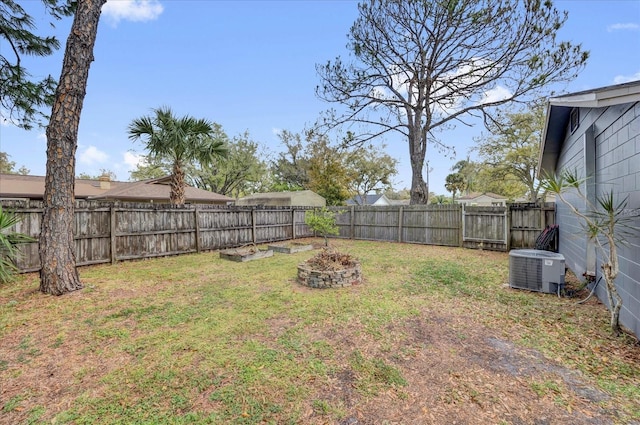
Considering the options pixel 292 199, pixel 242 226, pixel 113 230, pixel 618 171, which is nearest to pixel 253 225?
pixel 242 226

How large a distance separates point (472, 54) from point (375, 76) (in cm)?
418

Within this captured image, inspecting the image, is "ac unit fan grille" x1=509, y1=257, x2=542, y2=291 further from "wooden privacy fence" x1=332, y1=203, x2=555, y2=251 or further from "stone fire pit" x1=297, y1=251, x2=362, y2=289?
"wooden privacy fence" x1=332, y1=203, x2=555, y2=251

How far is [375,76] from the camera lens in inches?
529

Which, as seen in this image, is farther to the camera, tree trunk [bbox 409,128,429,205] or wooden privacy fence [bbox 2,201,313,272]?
tree trunk [bbox 409,128,429,205]

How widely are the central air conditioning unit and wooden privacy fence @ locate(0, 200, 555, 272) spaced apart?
4958mm

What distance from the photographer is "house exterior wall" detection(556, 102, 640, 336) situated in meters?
3.23

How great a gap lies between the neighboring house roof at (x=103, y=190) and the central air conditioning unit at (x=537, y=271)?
17.1 meters

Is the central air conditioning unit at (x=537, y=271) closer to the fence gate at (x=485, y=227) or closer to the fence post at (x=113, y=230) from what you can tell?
the fence gate at (x=485, y=227)

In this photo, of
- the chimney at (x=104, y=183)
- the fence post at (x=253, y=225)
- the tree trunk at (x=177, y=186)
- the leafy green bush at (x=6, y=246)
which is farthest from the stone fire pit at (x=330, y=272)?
the chimney at (x=104, y=183)

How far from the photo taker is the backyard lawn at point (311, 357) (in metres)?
2.12

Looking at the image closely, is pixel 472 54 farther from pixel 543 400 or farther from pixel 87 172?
pixel 87 172

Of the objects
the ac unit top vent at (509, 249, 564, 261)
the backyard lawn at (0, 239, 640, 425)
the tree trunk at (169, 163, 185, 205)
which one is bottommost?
the backyard lawn at (0, 239, 640, 425)

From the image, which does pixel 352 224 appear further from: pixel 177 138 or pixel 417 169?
pixel 177 138

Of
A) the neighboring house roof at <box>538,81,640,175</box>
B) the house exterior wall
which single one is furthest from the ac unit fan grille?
the neighboring house roof at <box>538,81,640,175</box>
